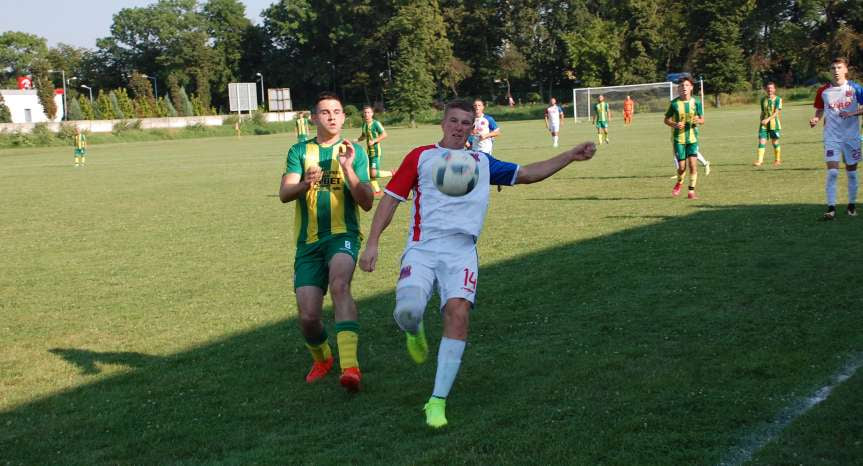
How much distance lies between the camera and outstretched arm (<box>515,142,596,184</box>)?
203 inches

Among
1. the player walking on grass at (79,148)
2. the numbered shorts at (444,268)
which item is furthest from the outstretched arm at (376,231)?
the player walking on grass at (79,148)

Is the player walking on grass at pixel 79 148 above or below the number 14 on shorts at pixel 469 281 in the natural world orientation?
above

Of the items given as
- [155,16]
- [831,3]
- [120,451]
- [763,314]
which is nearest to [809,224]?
[763,314]

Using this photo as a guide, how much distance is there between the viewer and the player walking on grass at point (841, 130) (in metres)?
11.5

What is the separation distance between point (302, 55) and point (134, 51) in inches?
1152

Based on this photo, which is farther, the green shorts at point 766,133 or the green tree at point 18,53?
the green tree at point 18,53

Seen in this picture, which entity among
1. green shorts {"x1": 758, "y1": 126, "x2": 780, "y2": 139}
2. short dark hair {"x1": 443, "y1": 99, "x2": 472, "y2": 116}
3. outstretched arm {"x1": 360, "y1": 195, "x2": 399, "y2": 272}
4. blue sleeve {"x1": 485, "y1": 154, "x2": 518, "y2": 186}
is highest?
short dark hair {"x1": 443, "y1": 99, "x2": 472, "y2": 116}

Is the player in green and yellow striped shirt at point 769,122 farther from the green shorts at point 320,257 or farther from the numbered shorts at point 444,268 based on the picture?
the numbered shorts at point 444,268

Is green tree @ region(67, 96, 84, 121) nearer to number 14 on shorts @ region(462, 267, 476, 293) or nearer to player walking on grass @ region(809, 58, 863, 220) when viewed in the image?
player walking on grass @ region(809, 58, 863, 220)

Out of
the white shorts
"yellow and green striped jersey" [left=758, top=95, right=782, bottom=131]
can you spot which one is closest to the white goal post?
"yellow and green striped jersey" [left=758, top=95, right=782, bottom=131]

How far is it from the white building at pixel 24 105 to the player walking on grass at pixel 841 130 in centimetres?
9848

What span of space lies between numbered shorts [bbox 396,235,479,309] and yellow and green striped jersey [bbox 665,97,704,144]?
35.6 ft

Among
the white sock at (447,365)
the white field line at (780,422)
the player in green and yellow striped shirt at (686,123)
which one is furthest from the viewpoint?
the player in green and yellow striped shirt at (686,123)

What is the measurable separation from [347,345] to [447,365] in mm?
972
